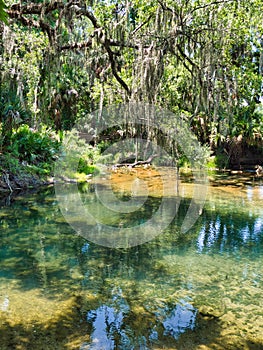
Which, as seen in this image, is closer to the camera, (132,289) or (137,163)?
(132,289)

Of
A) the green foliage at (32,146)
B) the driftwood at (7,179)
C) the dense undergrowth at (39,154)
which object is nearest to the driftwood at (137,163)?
the dense undergrowth at (39,154)

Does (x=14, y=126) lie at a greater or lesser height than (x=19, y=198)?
greater

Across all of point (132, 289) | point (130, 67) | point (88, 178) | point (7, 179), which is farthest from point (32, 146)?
point (132, 289)

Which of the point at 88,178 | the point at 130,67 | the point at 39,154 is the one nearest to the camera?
the point at 130,67

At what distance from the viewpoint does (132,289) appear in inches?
178

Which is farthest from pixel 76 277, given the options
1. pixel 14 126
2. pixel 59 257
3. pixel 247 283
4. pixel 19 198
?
pixel 14 126

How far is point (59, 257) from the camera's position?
5668 mm

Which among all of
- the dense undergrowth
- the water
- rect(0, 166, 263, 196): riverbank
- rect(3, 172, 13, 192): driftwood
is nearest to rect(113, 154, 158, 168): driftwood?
rect(0, 166, 263, 196): riverbank

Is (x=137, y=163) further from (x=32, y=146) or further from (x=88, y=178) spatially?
(x=32, y=146)

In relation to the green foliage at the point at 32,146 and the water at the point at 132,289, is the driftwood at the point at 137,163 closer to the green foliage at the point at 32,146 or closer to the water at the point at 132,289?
the green foliage at the point at 32,146

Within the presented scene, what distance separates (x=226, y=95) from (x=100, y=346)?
10543 mm

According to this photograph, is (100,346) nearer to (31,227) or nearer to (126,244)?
(126,244)

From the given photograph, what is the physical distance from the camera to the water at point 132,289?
11.3 feet

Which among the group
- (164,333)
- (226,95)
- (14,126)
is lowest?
(164,333)
